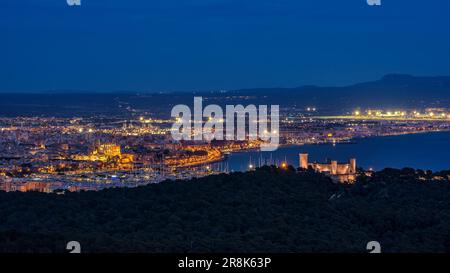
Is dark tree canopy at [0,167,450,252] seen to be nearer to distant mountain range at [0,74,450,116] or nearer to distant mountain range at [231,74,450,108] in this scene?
Result: distant mountain range at [0,74,450,116]

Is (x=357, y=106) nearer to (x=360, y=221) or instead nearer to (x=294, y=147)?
(x=294, y=147)

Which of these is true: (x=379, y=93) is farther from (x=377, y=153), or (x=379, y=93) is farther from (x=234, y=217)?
(x=234, y=217)

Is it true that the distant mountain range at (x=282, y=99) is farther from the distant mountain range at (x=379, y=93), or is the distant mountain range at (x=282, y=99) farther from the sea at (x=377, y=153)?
the sea at (x=377, y=153)

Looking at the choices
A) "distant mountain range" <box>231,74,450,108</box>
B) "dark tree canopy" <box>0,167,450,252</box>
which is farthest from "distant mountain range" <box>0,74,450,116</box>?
"dark tree canopy" <box>0,167,450,252</box>

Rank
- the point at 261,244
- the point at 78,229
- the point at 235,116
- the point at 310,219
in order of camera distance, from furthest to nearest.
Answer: the point at 235,116 < the point at 310,219 < the point at 78,229 < the point at 261,244

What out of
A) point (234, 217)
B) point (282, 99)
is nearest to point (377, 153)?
point (282, 99)

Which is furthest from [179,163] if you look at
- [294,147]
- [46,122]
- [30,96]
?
[30,96]

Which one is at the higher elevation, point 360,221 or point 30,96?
point 30,96

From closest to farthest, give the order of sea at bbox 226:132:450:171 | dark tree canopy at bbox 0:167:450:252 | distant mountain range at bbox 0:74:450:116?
dark tree canopy at bbox 0:167:450:252
sea at bbox 226:132:450:171
distant mountain range at bbox 0:74:450:116

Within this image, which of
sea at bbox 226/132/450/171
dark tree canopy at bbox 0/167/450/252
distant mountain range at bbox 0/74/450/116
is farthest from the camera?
distant mountain range at bbox 0/74/450/116

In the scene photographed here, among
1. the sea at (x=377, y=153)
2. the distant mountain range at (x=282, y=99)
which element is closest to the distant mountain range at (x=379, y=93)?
the distant mountain range at (x=282, y=99)

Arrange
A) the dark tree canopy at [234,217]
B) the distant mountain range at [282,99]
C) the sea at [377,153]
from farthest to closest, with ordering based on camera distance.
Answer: the distant mountain range at [282,99]
the sea at [377,153]
the dark tree canopy at [234,217]
